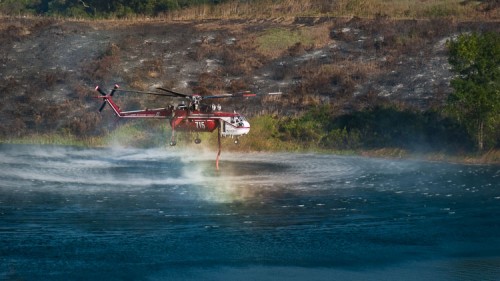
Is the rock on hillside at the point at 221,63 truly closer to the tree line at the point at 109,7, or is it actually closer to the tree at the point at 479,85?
the tree line at the point at 109,7

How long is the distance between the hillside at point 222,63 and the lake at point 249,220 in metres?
14.2

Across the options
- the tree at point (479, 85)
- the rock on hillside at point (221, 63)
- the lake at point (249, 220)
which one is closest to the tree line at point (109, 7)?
the rock on hillside at point (221, 63)

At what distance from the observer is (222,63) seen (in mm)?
66938

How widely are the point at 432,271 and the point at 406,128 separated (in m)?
26.4

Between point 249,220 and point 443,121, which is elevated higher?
point 443,121

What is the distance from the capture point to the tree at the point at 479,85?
4444 cm

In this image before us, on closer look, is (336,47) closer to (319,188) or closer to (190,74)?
(190,74)

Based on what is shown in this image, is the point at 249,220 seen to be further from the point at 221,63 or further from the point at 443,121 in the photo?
the point at 221,63

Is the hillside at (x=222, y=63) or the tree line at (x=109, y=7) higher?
the tree line at (x=109, y=7)

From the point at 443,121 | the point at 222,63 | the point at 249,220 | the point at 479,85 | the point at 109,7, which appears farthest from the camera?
the point at 109,7

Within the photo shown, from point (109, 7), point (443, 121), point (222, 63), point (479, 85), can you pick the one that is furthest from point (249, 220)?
point (109, 7)

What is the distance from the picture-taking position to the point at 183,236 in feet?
88.1

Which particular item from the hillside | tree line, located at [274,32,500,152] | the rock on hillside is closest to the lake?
tree line, located at [274,32,500,152]

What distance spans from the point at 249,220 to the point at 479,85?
65.6 ft
